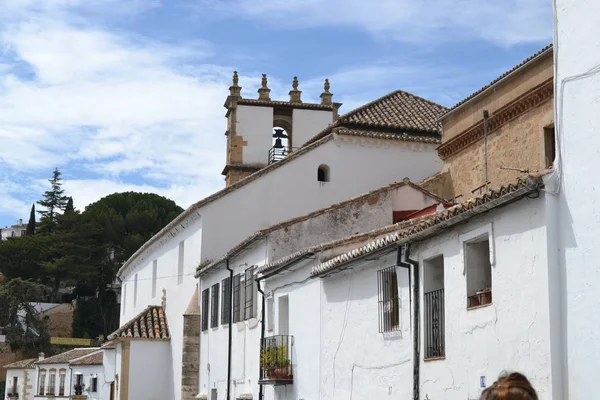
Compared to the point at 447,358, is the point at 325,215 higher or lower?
higher

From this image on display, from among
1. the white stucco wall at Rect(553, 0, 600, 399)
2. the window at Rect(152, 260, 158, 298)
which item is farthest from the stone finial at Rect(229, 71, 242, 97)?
the white stucco wall at Rect(553, 0, 600, 399)

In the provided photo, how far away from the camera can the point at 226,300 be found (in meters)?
26.9

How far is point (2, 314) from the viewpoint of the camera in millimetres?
69688

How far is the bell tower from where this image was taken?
39.4 m

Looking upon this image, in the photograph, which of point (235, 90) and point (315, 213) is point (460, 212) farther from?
point (235, 90)

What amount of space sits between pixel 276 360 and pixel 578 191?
11370mm

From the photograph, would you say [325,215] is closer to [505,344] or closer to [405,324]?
[405,324]

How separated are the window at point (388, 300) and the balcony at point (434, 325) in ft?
3.77

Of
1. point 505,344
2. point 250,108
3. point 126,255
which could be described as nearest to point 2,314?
point 126,255

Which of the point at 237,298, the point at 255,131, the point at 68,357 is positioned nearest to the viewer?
the point at 237,298

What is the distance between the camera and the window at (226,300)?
26425 mm

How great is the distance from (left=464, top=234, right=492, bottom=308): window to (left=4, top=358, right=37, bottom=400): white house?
51.3 meters

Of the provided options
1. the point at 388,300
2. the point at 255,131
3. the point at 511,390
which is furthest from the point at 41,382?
the point at 511,390

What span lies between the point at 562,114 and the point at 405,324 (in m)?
5.22
